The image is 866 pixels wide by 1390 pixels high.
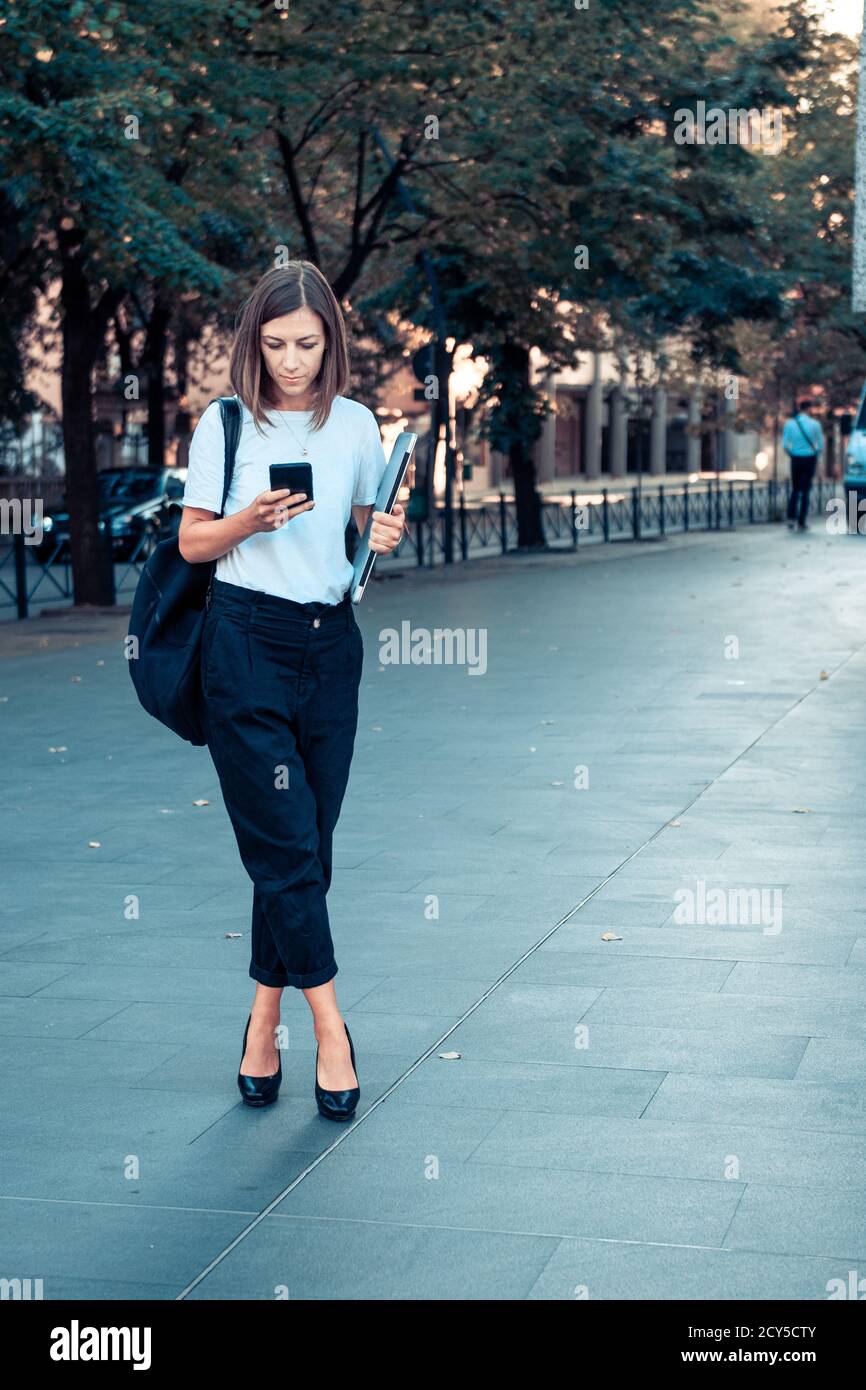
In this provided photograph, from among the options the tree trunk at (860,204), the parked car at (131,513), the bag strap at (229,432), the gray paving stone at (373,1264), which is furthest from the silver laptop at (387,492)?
the parked car at (131,513)

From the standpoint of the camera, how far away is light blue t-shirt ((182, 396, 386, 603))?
4.52 m

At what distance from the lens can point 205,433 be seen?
452 centimetres

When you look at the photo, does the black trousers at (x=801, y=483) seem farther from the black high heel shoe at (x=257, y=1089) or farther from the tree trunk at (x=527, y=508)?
the black high heel shoe at (x=257, y=1089)

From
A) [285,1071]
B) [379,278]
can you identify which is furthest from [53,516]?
[285,1071]

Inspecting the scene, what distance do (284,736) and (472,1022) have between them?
1233 mm

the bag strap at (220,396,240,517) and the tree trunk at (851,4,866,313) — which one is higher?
the tree trunk at (851,4,866,313)

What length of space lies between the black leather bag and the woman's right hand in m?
0.33

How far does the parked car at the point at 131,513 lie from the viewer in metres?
27.8

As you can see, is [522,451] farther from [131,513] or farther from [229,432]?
[229,432]

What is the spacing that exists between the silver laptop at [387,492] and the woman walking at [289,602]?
4 centimetres

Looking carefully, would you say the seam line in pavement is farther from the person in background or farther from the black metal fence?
the person in background

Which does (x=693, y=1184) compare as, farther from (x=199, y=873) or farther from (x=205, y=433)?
(x=199, y=873)

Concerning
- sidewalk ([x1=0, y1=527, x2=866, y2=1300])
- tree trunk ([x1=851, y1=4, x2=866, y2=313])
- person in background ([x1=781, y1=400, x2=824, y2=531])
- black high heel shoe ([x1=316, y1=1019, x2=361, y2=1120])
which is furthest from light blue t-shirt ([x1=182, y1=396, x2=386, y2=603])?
person in background ([x1=781, y1=400, x2=824, y2=531])
